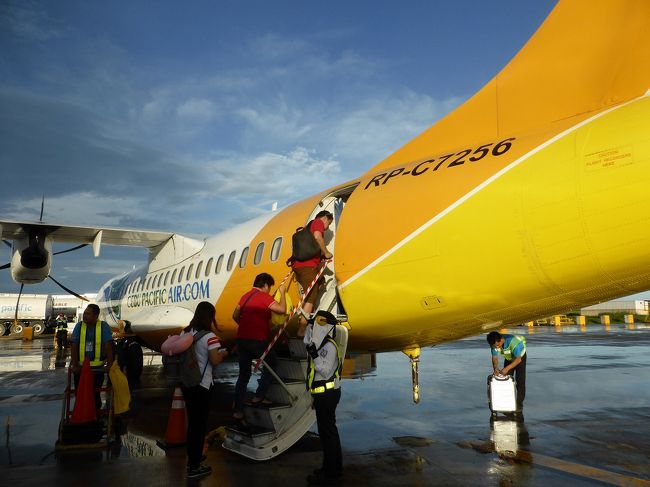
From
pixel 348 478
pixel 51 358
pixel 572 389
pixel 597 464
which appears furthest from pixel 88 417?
pixel 51 358

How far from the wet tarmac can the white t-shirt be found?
3.24ft

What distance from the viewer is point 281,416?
6.03m

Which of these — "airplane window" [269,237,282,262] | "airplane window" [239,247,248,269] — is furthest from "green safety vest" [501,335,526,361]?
"airplane window" [239,247,248,269]

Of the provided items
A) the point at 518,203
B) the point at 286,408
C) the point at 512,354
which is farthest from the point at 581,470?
the point at 512,354

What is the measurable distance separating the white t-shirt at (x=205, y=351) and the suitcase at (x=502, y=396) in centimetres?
499

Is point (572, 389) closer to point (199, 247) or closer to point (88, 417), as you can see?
point (199, 247)

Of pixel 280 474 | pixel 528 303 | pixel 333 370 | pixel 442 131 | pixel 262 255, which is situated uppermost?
pixel 442 131

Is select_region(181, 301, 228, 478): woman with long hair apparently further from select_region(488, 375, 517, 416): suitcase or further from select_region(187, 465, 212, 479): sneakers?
select_region(488, 375, 517, 416): suitcase

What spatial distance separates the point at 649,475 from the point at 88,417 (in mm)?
6718

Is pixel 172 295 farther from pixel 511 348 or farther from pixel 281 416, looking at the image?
pixel 511 348

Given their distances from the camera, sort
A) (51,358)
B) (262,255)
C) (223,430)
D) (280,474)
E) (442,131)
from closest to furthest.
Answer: (280,474), (442,131), (223,430), (262,255), (51,358)

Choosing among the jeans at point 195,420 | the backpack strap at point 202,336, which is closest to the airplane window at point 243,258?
the backpack strap at point 202,336

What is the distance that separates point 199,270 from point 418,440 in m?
5.82

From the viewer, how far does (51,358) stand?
22172 millimetres
